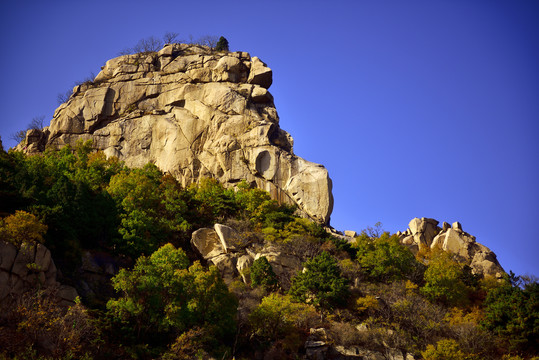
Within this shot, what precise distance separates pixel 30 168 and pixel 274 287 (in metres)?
25.3

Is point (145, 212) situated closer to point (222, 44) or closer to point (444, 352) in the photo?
point (444, 352)

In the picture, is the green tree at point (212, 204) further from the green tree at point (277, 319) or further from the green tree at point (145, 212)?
the green tree at point (277, 319)

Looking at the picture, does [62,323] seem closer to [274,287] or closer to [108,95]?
[274,287]

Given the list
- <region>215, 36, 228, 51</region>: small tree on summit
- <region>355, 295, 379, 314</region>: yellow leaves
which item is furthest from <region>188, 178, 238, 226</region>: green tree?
<region>215, 36, 228, 51</region>: small tree on summit

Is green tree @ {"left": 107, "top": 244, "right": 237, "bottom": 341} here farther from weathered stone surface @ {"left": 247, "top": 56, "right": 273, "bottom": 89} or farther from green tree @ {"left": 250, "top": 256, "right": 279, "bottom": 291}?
weathered stone surface @ {"left": 247, "top": 56, "right": 273, "bottom": 89}

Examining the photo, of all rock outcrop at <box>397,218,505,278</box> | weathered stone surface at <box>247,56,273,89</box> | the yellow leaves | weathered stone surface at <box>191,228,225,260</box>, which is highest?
weathered stone surface at <box>247,56,273,89</box>

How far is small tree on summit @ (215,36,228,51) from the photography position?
9294cm

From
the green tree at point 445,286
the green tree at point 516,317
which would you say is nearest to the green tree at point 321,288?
the green tree at point 445,286

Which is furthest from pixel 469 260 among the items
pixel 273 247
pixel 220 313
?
pixel 220 313

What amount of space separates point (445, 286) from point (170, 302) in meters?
28.8

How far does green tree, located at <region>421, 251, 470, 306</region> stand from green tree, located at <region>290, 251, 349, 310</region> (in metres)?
10.3

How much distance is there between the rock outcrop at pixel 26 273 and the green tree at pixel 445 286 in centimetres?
3259

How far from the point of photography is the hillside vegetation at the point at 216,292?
109ft

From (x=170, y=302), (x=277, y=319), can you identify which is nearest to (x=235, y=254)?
(x=277, y=319)
